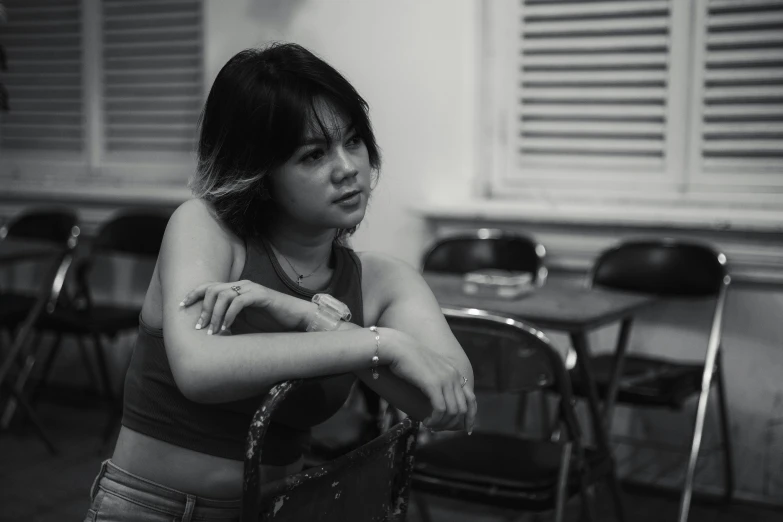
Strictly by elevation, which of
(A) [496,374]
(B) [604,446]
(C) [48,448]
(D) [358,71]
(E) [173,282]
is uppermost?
(D) [358,71]

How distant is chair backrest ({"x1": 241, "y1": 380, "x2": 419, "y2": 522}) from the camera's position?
1.07 metres

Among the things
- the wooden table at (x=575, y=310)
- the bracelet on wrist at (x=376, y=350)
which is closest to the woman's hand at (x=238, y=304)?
the bracelet on wrist at (x=376, y=350)

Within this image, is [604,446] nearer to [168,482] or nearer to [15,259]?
[168,482]

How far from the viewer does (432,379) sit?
1301 millimetres

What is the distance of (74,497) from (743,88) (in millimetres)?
3175

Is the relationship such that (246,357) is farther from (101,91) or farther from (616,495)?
(101,91)

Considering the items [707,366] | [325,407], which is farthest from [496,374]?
[707,366]

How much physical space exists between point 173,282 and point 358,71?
315cm

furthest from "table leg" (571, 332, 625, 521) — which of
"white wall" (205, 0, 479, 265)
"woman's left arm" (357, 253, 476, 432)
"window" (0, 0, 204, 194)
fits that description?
"window" (0, 0, 204, 194)

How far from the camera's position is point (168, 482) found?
1420 millimetres

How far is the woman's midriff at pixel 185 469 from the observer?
141cm

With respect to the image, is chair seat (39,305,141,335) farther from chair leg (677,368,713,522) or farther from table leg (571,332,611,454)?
chair leg (677,368,713,522)

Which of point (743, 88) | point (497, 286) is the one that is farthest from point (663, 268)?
point (497, 286)

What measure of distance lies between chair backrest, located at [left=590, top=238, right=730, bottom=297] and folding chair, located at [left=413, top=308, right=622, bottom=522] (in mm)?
1269
